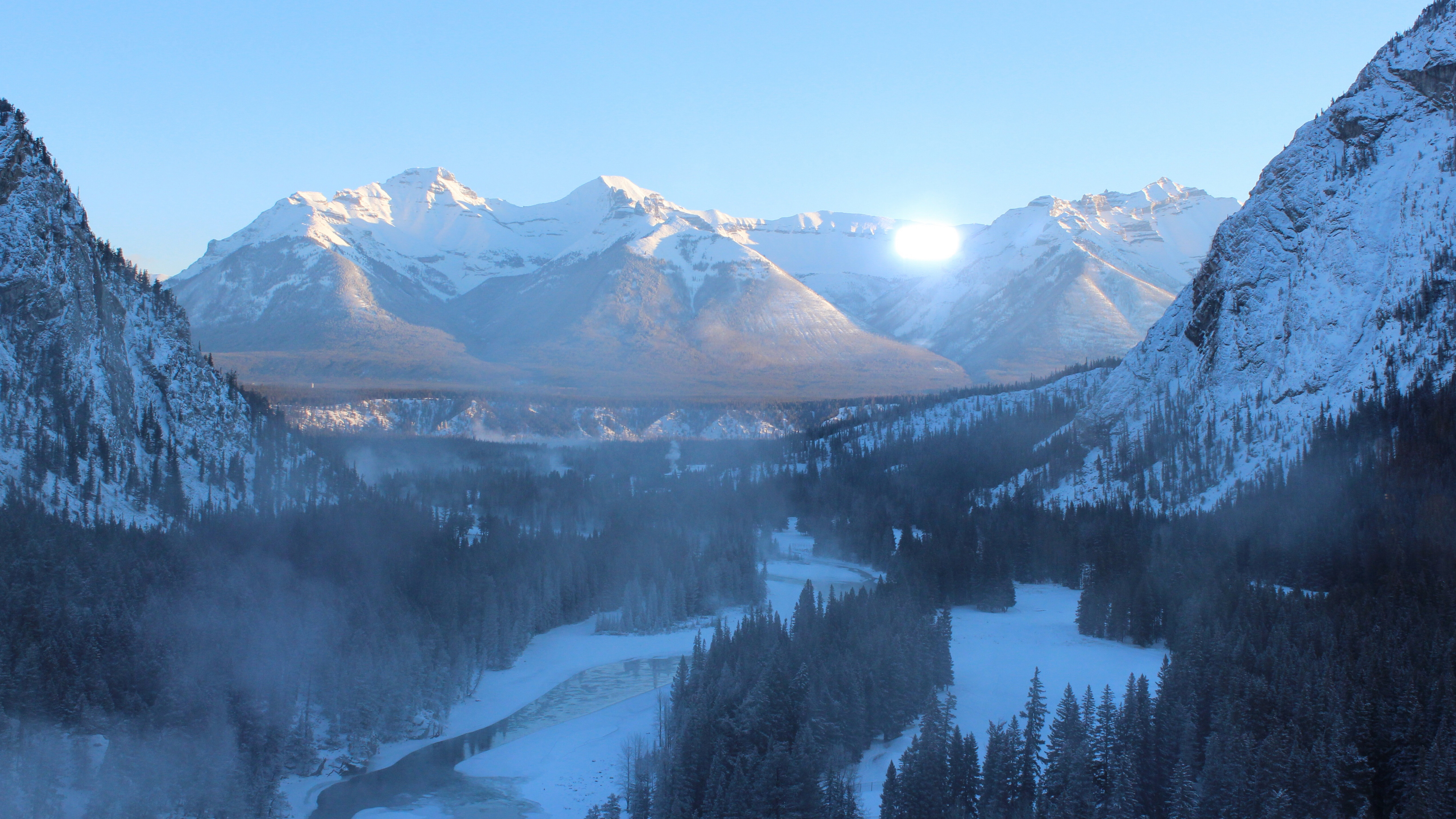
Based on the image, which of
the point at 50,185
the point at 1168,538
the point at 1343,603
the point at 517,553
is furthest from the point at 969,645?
the point at 50,185

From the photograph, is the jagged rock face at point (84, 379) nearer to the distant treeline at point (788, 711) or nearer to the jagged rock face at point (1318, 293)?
the distant treeline at point (788, 711)

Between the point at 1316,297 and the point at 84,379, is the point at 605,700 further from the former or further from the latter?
A: the point at 1316,297

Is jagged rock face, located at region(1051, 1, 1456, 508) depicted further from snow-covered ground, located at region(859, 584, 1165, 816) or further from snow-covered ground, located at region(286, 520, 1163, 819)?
snow-covered ground, located at region(859, 584, 1165, 816)

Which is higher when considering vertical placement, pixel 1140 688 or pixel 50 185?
pixel 50 185

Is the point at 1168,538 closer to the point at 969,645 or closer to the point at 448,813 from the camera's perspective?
the point at 969,645

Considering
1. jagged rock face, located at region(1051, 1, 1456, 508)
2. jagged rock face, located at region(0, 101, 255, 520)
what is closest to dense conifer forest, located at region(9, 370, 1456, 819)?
jagged rock face, located at region(1051, 1, 1456, 508)
